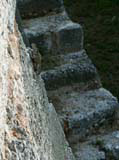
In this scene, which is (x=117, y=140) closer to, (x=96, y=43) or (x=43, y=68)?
(x=43, y=68)

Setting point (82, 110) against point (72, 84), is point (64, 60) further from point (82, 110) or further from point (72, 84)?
point (82, 110)

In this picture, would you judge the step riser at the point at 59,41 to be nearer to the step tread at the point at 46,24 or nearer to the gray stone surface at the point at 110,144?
the step tread at the point at 46,24

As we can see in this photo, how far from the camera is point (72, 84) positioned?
315cm

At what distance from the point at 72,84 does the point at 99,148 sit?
52cm

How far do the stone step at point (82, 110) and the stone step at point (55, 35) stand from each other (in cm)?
29

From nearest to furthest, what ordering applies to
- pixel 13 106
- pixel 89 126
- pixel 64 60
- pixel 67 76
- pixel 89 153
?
pixel 13 106 < pixel 89 153 < pixel 89 126 < pixel 67 76 < pixel 64 60

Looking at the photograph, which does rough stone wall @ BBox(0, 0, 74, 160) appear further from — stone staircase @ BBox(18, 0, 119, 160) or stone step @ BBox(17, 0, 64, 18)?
stone step @ BBox(17, 0, 64, 18)

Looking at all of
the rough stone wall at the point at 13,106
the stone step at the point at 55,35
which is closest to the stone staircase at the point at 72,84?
the stone step at the point at 55,35

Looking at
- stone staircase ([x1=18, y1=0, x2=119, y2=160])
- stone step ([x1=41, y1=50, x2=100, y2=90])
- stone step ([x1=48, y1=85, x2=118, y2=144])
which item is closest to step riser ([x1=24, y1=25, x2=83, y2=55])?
stone staircase ([x1=18, y1=0, x2=119, y2=160])

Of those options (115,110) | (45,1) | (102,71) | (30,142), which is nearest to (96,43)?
(102,71)

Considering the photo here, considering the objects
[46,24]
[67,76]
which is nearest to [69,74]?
[67,76]

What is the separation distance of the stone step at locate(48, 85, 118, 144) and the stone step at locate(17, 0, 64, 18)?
1.85ft

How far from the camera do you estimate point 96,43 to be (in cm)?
466

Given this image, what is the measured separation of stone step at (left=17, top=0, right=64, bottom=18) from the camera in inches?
130
